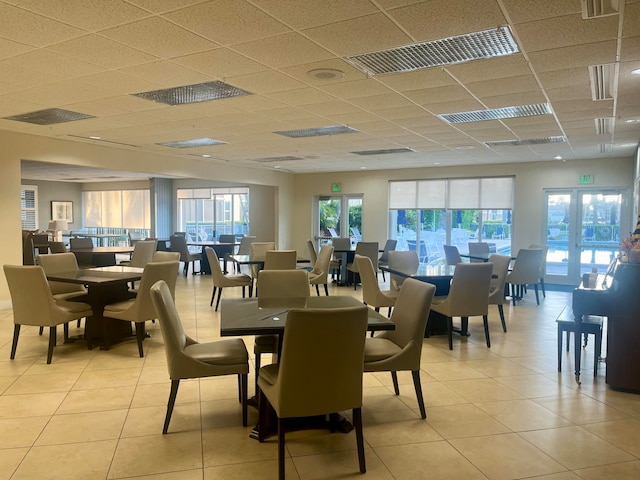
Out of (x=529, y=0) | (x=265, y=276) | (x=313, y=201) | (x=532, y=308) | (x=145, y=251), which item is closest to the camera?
(x=529, y=0)

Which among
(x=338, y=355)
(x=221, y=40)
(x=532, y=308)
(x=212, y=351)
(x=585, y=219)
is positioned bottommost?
(x=532, y=308)

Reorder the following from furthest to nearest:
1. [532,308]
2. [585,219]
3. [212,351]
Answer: [585,219], [532,308], [212,351]

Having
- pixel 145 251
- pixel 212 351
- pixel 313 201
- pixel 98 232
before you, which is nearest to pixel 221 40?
pixel 212 351

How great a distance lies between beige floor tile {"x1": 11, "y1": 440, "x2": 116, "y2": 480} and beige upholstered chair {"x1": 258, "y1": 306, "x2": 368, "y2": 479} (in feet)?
3.56

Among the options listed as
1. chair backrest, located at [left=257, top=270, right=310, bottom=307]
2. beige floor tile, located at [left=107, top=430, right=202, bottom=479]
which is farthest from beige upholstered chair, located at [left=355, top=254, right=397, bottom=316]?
beige floor tile, located at [left=107, top=430, right=202, bottom=479]

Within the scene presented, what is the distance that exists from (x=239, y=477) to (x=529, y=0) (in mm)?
3176

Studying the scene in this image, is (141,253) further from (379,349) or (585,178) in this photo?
(585,178)

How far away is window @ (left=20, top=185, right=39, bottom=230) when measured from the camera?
16.5 metres

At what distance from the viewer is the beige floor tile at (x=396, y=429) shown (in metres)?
3.04

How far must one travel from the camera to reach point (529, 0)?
276cm

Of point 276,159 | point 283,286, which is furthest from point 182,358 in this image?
point 276,159

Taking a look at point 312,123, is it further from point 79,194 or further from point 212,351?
point 79,194

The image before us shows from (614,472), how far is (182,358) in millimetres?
2625

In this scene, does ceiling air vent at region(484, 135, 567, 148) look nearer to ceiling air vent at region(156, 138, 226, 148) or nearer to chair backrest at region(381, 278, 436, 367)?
ceiling air vent at region(156, 138, 226, 148)
